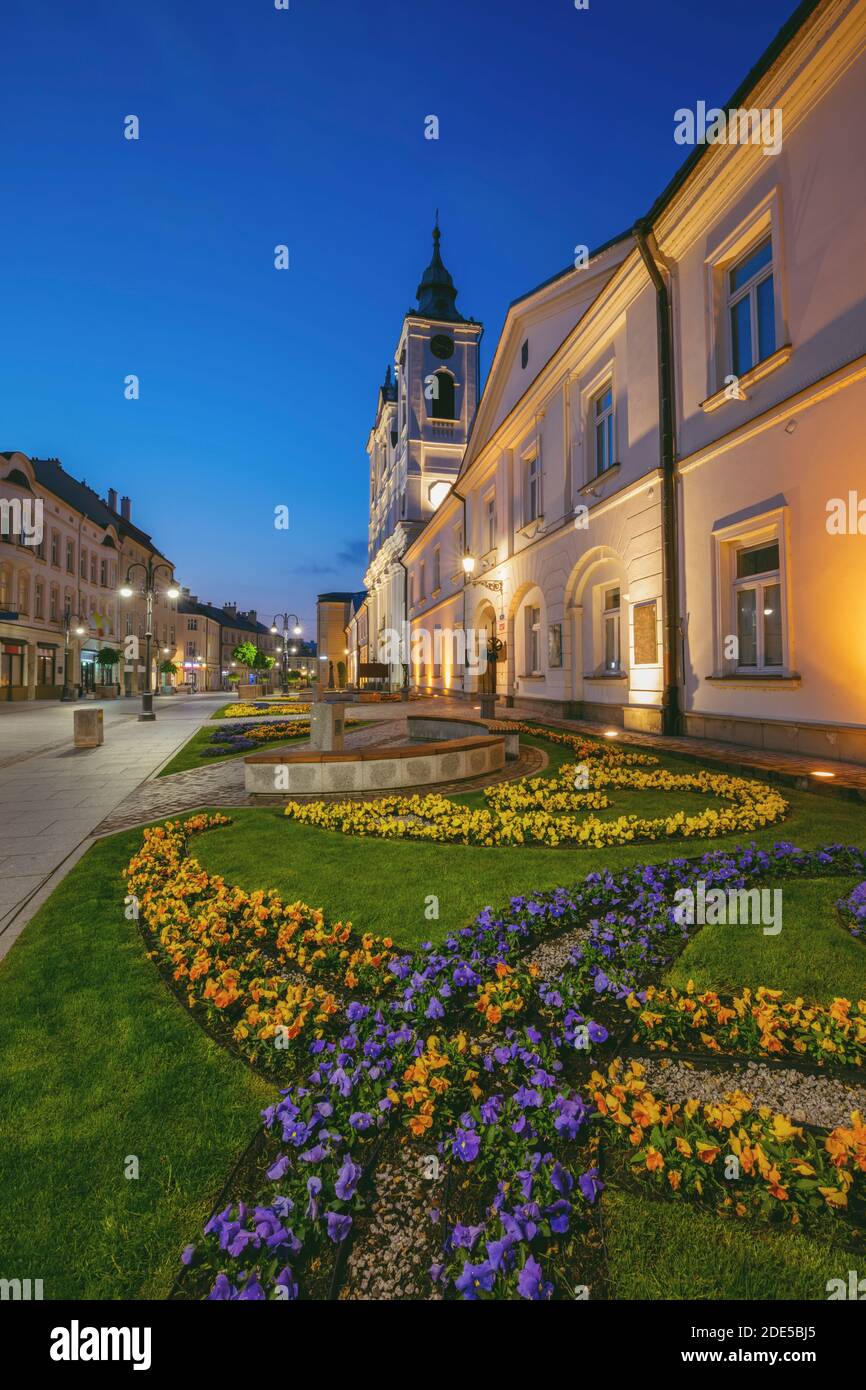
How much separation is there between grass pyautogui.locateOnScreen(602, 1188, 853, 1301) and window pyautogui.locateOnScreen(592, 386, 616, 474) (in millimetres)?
15299

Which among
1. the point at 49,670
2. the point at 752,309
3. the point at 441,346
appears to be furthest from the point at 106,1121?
the point at 441,346

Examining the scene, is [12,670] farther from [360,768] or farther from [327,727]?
[360,768]

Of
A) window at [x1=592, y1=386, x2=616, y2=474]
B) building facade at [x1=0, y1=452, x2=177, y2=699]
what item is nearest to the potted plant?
building facade at [x1=0, y1=452, x2=177, y2=699]

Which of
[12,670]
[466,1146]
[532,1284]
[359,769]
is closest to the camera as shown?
[532,1284]

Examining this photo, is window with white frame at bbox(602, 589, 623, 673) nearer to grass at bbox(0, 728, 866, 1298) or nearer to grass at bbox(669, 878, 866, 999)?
grass at bbox(0, 728, 866, 1298)

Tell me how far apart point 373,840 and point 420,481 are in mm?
41269

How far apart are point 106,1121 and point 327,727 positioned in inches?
303

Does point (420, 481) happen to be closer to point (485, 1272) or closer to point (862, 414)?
point (862, 414)

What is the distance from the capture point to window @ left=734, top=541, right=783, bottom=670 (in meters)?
9.91

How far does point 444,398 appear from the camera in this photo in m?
44.7

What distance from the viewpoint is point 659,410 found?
1239 centimetres

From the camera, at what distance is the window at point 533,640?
19.7 m
